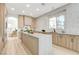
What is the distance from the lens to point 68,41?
6.09 m

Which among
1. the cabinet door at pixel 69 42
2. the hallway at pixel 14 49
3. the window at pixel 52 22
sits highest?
the window at pixel 52 22

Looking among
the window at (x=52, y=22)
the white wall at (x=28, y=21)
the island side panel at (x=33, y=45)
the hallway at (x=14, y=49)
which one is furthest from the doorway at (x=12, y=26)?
the island side panel at (x=33, y=45)

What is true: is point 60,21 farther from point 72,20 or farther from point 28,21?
point 28,21

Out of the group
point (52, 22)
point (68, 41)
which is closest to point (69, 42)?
point (68, 41)

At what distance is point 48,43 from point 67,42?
7.07 ft

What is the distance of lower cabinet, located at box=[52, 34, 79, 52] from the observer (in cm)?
553

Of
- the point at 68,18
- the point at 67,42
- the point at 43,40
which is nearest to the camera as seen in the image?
the point at 43,40

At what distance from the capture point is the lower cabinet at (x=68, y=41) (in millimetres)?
5534

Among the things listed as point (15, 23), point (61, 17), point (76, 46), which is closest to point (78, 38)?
point (76, 46)

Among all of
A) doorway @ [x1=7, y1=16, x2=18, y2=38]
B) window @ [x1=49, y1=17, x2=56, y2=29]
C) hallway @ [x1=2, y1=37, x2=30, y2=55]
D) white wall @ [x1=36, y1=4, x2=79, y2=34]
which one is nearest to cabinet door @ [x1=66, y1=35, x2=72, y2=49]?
white wall @ [x1=36, y1=4, x2=79, y2=34]

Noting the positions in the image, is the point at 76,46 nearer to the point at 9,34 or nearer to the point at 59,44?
the point at 59,44

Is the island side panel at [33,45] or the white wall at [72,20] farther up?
the white wall at [72,20]

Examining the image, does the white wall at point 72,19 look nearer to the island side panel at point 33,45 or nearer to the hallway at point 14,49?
the island side panel at point 33,45

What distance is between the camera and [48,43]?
14.0ft
